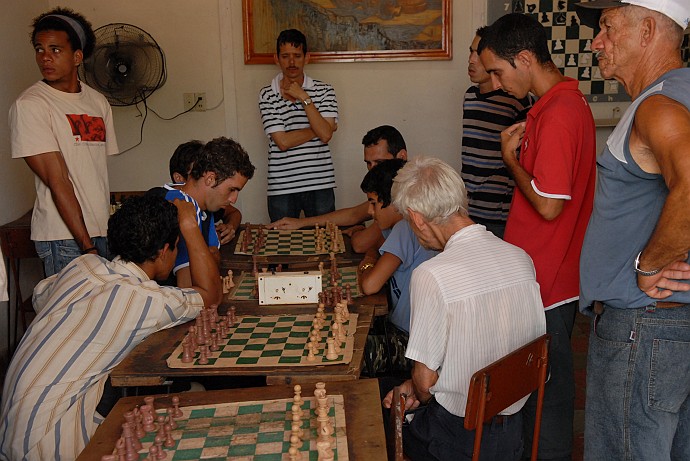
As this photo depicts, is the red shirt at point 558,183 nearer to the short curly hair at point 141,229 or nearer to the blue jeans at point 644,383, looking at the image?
the blue jeans at point 644,383

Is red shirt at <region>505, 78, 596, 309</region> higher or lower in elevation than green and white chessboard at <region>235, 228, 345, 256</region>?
higher

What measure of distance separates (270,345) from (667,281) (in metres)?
1.26

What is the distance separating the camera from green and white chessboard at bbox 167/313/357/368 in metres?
2.15

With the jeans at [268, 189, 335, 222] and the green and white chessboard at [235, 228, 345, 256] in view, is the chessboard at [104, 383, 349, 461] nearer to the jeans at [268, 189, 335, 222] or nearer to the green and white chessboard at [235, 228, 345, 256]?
the green and white chessboard at [235, 228, 345, 256]

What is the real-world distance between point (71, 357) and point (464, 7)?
174 inches

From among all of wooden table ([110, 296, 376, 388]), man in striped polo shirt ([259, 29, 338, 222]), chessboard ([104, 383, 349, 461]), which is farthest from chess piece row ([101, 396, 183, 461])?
man in striped polo shirt ([259, 29, 338, 222])

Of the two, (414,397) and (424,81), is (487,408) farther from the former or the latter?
(424,81)

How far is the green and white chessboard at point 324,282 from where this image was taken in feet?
9.62

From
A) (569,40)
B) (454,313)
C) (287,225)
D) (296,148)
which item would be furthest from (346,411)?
(569,40)

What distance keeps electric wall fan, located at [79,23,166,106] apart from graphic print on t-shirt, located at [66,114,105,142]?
1.88 meters

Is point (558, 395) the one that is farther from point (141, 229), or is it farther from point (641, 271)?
point (141, 229)

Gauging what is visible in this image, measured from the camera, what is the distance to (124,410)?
1904 millimetres

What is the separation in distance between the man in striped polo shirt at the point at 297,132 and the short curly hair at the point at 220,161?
146cm

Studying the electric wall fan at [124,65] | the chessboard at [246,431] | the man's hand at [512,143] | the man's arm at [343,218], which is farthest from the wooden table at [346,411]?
the electric wall fan at [124,65]
